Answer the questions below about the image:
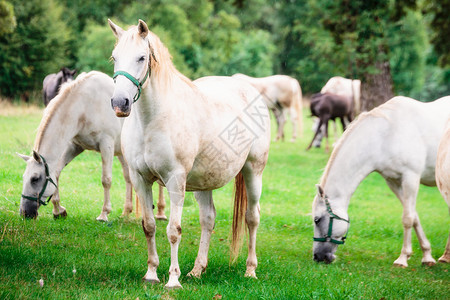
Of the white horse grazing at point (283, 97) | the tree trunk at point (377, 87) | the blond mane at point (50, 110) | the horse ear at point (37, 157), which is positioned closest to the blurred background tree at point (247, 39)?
the tree trunk at point (377, 87)

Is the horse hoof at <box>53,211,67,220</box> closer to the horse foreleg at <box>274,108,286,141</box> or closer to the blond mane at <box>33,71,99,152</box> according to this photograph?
the blond mane at <box>33,71,99,152</box>

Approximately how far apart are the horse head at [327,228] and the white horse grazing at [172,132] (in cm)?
129

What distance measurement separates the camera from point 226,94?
5297 mm

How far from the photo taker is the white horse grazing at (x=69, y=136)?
6371 millimetres

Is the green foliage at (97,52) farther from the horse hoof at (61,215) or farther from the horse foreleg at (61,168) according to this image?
the horse hoof at (61,215)

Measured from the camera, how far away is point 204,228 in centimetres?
525

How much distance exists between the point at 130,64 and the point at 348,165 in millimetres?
3429

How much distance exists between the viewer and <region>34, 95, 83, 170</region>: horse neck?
6480mm

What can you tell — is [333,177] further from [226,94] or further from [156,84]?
[156,84]

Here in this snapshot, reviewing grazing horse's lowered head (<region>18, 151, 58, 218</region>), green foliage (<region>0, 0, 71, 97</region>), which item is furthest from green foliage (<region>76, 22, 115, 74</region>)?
grazing horse's lowered head (<region>18, 151, 58, 218</region>)

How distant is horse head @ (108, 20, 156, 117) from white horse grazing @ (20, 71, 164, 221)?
2.71 meters

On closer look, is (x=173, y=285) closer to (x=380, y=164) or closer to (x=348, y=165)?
(x=348, y=165)

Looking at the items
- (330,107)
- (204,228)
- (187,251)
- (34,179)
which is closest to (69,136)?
(34,179)

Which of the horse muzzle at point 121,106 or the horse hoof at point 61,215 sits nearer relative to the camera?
the horse muzzle at point 121,106
